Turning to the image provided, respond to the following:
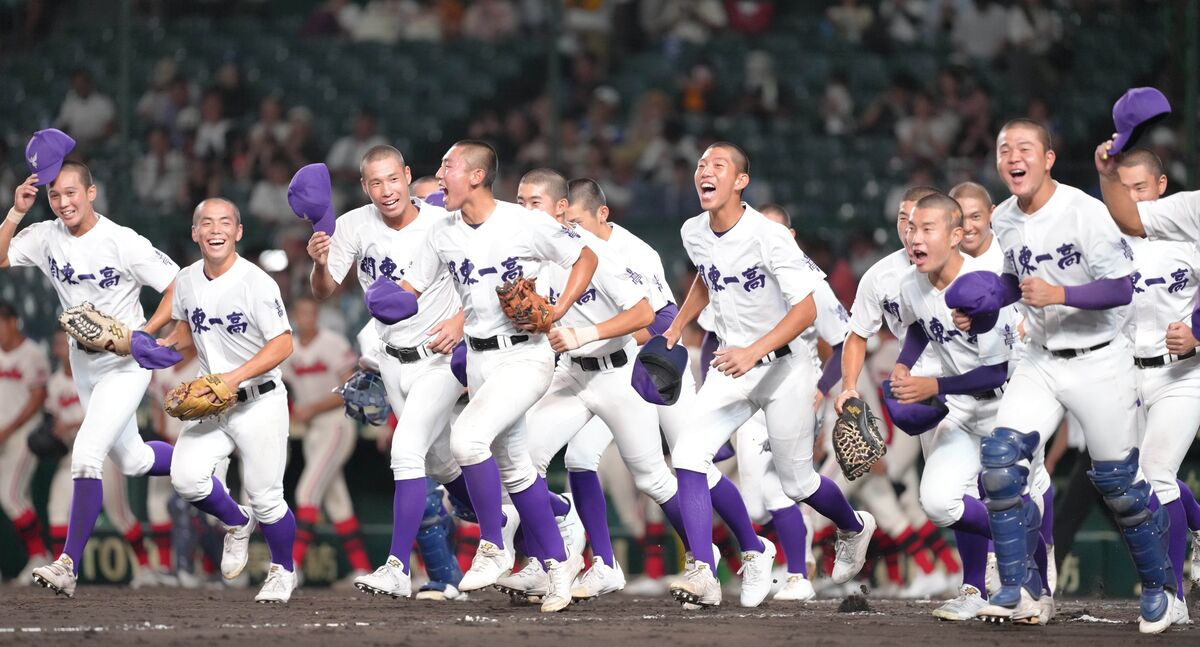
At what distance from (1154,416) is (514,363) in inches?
124

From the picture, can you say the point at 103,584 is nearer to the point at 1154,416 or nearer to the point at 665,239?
the point at 665,239

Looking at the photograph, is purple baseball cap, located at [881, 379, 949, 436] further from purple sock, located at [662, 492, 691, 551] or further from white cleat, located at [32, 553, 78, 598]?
white cleat, located at [32, 553, 78, 598]

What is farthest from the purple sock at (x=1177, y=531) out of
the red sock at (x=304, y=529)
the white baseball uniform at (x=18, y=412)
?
the white baseball uniform at (x=18, y=412)

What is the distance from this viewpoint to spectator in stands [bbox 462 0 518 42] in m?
18.8

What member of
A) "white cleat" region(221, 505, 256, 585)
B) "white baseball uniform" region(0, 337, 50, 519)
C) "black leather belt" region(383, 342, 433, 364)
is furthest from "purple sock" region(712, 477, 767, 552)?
"white baseball uniform" region(0, 337, 50, 519)

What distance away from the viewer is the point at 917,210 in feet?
26.1

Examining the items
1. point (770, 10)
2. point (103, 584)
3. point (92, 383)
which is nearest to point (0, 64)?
point (103, 584)

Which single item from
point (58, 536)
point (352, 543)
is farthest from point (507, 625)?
point (58, 536)

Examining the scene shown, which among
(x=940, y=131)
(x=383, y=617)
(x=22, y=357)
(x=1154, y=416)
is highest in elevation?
(x=940, y=131)

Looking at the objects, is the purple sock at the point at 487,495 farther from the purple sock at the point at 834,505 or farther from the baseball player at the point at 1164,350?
the baseball player at the point at 1164,350

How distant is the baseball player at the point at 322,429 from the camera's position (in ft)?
41.3

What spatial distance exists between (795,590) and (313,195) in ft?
11.1

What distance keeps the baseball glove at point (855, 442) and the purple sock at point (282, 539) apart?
9.83 feet

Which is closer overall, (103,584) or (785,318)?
(785,318)
